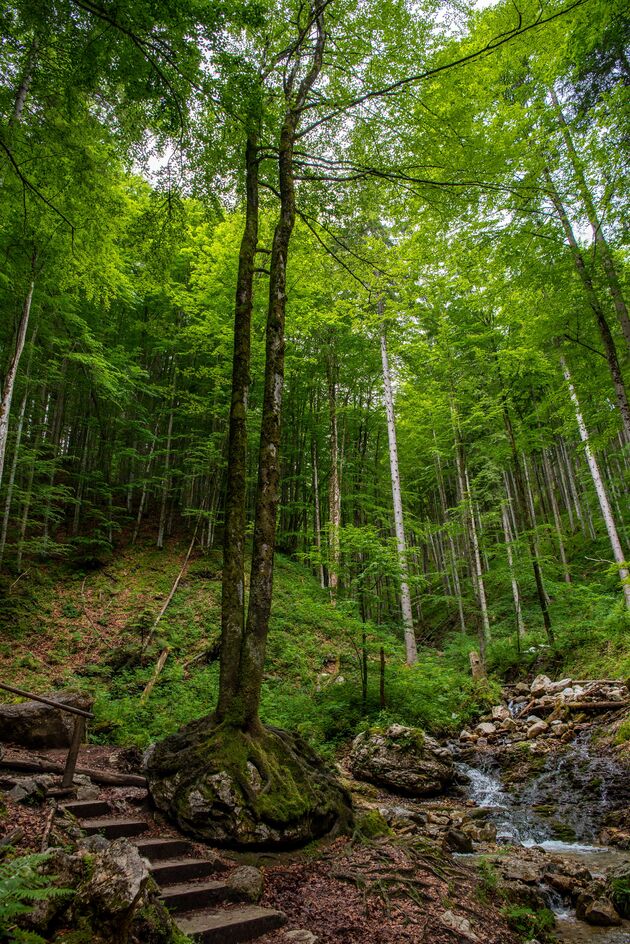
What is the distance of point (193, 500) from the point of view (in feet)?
67.4

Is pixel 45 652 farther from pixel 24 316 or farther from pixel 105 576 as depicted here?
pixel 24 316

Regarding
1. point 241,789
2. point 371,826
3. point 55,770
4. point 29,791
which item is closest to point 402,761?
point 371,826

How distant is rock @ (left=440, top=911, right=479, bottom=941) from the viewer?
3.37 metres

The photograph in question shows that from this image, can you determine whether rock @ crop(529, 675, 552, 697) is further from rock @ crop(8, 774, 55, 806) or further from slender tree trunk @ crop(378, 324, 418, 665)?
rock @ crop(8, 774, 55, 806)

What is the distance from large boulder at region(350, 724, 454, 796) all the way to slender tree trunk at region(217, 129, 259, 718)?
4.40 metres

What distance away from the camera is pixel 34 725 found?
22.0ft

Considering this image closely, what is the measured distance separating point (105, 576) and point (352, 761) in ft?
31.1

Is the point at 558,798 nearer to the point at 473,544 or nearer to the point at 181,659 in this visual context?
the point at 181,659

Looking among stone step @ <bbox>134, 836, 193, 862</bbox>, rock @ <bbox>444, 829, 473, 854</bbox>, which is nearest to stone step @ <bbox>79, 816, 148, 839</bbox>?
stone step @ <bbox>134, 836, 193, 862</bbox>

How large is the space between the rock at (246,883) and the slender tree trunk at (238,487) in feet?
5.10

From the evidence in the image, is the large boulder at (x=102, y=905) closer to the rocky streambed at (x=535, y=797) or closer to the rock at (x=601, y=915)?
the rocky streambed at (x=535, y=797)

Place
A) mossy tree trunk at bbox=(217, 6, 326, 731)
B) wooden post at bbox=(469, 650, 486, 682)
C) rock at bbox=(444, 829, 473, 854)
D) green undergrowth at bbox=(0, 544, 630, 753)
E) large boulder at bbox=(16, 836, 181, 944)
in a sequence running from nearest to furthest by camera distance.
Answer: large boulder at bbox=(16, 836, 181, 944) < mossy tree trunk at bbox=(217, 6, 326, 731) < rock at bbox=(444, 829, 473, 854) < green undergrowth at bbox=(0, 544, 630, 753) < wooden post at bbox=(469, 650, 486, 682)

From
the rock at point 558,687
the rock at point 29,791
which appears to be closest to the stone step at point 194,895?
the rock at point 29,791

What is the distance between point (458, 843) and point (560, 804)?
2753 mm
